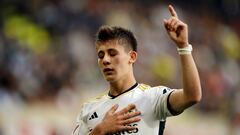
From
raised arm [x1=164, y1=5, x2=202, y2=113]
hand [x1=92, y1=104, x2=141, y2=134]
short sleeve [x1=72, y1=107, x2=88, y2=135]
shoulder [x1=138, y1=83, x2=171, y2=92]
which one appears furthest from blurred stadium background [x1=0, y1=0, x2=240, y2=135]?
raised arm [x1=164, y1=5, x2=202, y2=113]

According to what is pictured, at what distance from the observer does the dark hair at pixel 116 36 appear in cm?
525

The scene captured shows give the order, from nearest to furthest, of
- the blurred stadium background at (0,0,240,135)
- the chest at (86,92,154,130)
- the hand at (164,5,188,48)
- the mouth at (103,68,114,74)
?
the hand at (164,5,188,48) < the chest at (86,92,154,130) < the mouth at (103,68,114,74) < the blurred stadium background at (0,0,240,135)

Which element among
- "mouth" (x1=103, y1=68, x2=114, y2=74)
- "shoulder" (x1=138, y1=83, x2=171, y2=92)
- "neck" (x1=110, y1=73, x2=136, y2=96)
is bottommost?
"shoulder" (x1=138, y1=83, x2=171, y2=92)

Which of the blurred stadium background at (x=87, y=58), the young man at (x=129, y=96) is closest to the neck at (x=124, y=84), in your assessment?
the young man at (x=129, y=96)

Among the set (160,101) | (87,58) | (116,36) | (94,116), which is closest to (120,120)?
A: (160,101)

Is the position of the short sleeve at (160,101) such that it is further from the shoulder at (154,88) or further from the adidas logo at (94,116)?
the adidas logo at (94,116)

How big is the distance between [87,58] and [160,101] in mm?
8100

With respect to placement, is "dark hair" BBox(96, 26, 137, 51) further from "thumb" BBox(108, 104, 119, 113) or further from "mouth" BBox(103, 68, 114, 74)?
"thumb" BBox(108, 104, 119, 113)

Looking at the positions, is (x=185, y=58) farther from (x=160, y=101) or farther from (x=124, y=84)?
(x=124, y=84)

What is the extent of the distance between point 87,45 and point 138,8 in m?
2.49

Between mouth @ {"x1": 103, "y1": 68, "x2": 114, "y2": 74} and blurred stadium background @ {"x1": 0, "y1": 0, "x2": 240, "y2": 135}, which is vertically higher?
blurred stadium background @ {"x1": 0, "y1": 0, "x2": 240, "y2": 135}

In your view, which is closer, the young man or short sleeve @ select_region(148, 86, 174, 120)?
the young man

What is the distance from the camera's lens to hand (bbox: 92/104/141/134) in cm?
490

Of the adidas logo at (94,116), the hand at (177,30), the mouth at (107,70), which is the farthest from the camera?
the adidas logo at (94,116)
